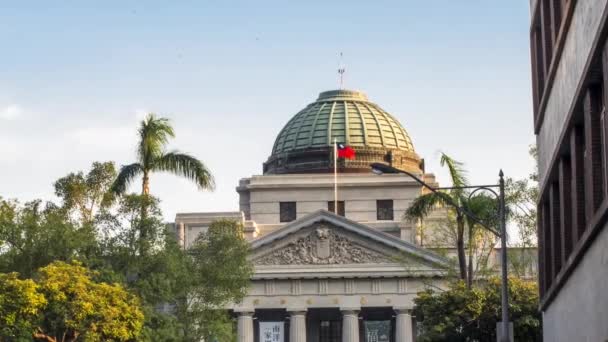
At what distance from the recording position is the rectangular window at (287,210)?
5025 inches

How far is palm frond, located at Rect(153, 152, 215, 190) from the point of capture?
220ft

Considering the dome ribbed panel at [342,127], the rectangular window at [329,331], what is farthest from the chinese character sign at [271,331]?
the dome ribbed panel at [342,127]

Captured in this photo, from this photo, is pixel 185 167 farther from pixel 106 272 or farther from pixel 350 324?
pixel 350 324

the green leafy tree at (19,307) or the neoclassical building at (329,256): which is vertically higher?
the neoclassical building at (329,256)

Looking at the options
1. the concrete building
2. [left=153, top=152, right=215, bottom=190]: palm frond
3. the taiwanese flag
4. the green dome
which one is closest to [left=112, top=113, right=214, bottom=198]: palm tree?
Answer: [left=153, top=152, right=215, bottom=190]: palm frond

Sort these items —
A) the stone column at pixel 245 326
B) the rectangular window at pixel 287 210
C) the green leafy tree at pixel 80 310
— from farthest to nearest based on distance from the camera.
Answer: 1. the rectangular window at pixel 287 210
2. the stone column at pixel 245 326
3. the green leafy tree at pixel 80 310

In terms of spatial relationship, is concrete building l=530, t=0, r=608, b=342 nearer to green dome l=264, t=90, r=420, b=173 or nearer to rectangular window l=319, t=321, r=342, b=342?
rectangular window l=319, t=321, r=342, b=342

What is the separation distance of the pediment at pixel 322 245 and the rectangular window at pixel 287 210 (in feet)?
45.8

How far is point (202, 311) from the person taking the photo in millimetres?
67062

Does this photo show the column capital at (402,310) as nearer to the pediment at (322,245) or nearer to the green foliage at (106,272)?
the pediment at (322,245)

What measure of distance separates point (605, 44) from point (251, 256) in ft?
282

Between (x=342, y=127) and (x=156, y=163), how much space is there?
68.3m

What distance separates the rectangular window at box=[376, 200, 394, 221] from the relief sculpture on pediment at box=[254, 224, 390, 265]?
1372cm

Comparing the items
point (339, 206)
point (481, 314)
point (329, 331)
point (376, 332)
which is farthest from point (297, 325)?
point (481, 314)
